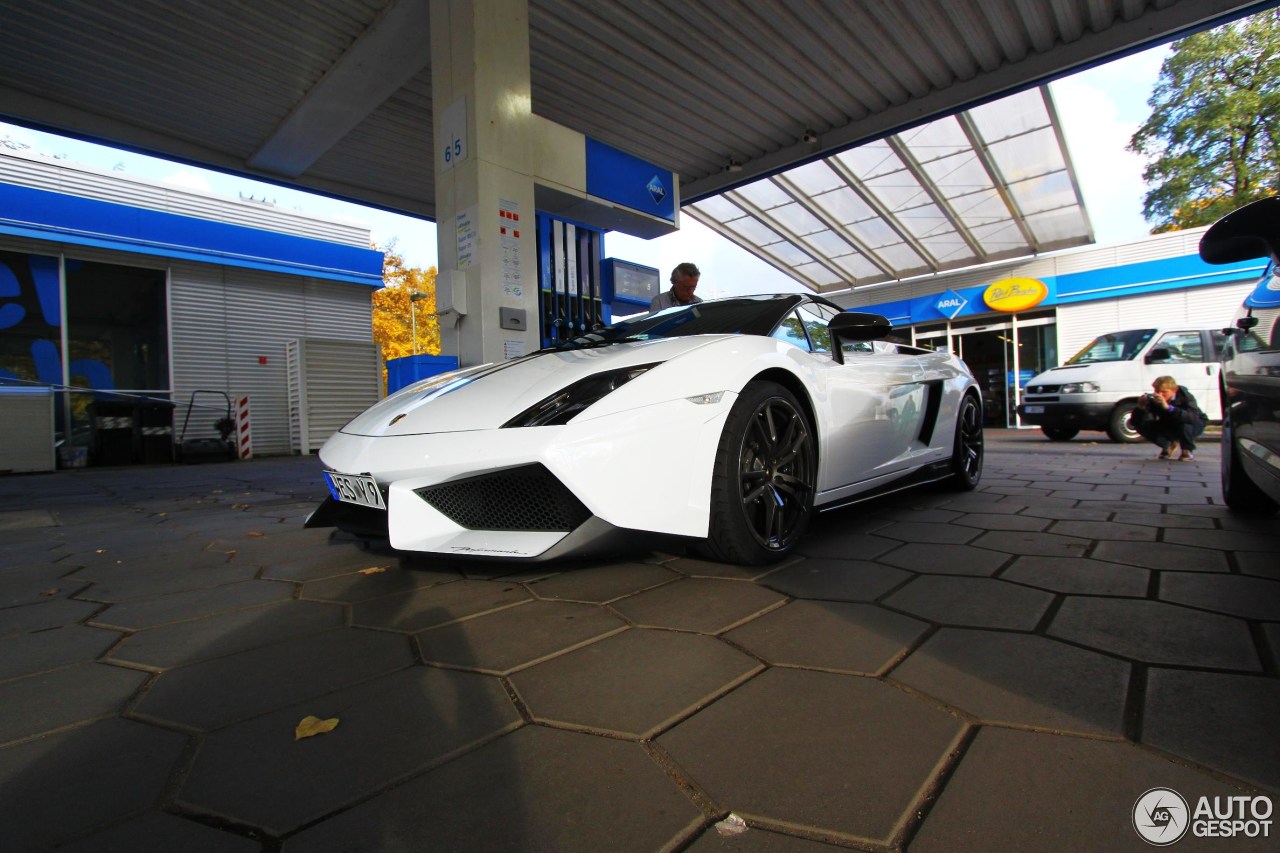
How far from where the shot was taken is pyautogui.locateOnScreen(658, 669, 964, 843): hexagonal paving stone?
907 millimetres

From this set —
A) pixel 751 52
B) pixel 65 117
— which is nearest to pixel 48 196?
pixel 65 117

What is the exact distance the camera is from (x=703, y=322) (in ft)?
9.36

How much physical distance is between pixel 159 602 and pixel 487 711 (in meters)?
1.51

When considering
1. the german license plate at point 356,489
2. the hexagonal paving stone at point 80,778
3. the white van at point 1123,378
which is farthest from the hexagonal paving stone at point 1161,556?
the white van at point 1123,378

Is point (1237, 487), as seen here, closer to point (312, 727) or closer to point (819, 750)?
point (819, 750)

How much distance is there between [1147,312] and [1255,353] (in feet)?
44.0

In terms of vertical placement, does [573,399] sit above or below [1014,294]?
below

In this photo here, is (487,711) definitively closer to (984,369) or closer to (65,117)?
(65,117)

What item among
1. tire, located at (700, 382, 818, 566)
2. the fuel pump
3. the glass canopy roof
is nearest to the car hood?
tire, located at (700, 382, 818, 566)

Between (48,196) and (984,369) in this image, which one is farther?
(984,369)

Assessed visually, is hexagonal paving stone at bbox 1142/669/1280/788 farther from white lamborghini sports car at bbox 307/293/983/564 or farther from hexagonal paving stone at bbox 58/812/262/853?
hexagonal paving stone at bbox 58/812/262/853

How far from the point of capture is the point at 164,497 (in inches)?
201

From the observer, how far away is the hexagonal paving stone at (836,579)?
75.6 inches

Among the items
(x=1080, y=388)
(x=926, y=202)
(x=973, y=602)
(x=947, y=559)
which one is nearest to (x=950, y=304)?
(x=926, y=202)
